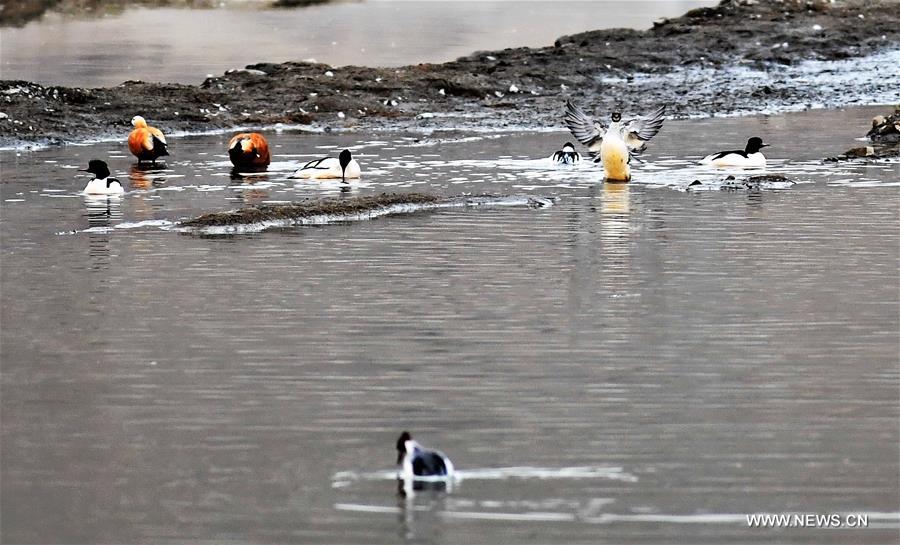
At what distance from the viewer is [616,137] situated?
1750 centimetres

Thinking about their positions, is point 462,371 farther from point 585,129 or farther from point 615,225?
point 585,129

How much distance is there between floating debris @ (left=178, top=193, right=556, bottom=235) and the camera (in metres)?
14.2

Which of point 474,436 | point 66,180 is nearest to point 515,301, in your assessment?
point 474,436

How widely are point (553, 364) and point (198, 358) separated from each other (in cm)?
185

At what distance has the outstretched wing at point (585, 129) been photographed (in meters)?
18.5

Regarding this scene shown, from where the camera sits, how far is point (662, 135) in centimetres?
2197

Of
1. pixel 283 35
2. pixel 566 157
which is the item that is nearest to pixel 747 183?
pixel 566 157

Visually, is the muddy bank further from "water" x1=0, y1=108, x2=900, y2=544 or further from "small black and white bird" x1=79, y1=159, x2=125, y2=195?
"water" x1=0, y1=108, x2=900, y2=544

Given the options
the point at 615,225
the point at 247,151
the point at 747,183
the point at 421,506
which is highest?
the point at 247,151

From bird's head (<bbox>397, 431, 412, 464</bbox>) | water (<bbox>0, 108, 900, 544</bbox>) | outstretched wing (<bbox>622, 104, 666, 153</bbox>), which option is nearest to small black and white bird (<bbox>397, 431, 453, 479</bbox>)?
bird's head (<bbox>397, 431, 412, 464</bbox>)

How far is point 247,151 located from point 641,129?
403 cm

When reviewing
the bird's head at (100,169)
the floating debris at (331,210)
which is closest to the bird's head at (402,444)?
the floating debris at (331,210)

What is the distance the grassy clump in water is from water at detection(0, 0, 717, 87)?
14.3 m

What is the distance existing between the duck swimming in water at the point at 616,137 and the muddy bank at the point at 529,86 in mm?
4677
